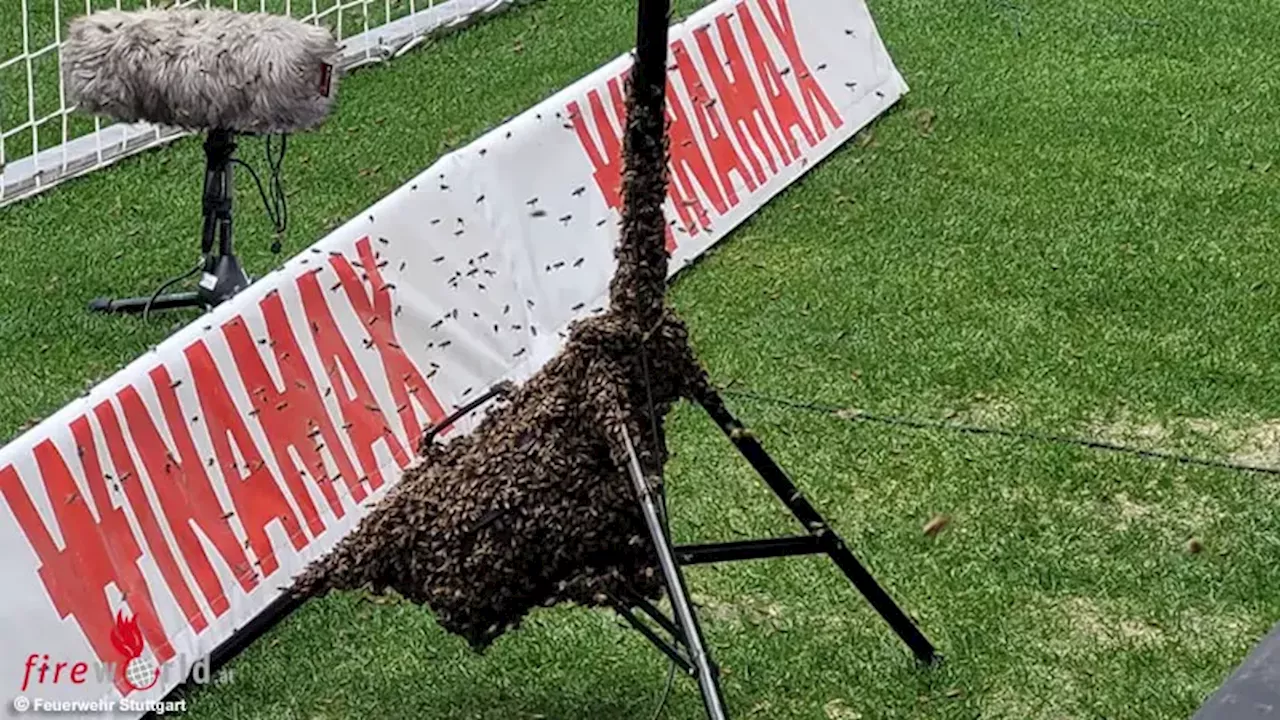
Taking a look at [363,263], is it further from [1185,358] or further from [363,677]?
[1185,358]

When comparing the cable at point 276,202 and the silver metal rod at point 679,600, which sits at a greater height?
the cable at point 276,202

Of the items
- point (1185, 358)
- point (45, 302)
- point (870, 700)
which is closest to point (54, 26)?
point (45, 302)

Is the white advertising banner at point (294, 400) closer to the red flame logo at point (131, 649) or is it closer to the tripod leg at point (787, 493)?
the red flame logo at point (131, 649)

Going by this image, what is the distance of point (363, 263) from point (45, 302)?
2162 millimetres

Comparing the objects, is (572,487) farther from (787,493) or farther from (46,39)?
(46,39)

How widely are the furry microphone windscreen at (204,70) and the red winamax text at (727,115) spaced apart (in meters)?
1.03

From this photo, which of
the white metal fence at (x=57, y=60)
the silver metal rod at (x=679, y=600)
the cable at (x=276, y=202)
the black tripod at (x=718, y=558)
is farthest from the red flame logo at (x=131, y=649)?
the white metal fence at (x=57, y=60)

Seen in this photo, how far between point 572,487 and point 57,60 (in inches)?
297

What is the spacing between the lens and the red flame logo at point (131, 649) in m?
4.14

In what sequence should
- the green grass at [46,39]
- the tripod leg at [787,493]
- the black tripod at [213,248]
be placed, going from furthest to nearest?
the green grass at [46,39] < the black tripod at [213,248] < the tripod leg at [787,493]

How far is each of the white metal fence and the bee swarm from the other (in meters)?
4.06

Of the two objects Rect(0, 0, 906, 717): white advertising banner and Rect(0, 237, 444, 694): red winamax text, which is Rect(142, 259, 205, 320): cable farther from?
Rect(0, 237, 444, 694): red winamax text

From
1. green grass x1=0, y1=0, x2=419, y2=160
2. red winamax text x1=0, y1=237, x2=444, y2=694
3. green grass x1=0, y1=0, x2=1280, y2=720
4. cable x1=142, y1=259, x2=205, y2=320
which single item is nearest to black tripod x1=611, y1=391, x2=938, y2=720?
green grass x1=0, y1=0, x2=1280, y2=720

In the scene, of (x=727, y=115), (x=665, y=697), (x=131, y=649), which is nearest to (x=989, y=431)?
(x=665, y=697)
